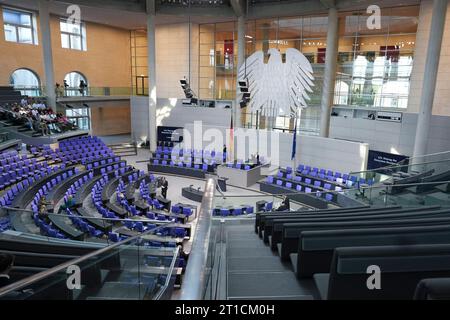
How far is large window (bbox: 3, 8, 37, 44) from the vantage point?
2104 centimetres

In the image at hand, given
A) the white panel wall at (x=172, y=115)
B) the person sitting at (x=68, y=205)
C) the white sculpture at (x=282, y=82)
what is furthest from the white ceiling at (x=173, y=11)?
the person sitting at (x=68, y=205)

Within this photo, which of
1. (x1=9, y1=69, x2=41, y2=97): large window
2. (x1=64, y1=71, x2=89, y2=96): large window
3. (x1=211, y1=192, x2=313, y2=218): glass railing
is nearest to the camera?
(x1=211, y1=192, x2=313, y2=218): glass railing

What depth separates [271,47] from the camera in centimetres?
2245

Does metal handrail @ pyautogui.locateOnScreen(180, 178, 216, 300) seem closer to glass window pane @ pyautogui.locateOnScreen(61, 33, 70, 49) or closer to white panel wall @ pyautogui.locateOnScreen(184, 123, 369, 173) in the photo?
white panel wall @ pyautogui.locateOnScreen(184, 123, 369, 173)

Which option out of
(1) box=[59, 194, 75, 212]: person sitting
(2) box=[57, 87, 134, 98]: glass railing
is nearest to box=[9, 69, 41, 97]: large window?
(2) box=[57, 87, 134, 98]: glass railing

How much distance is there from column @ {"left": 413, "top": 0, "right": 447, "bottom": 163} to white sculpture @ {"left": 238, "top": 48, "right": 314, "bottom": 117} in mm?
7575

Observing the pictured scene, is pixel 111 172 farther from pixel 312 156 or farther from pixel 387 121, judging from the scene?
pixel 387 121

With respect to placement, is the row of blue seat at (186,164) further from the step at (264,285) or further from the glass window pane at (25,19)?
the step at (264,285)

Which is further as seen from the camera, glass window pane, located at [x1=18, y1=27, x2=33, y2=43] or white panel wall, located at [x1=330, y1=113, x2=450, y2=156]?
glass window pane, located at [x1=18, y1=27, x2=33, y2=43]

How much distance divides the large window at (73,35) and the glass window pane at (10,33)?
354 centimetres

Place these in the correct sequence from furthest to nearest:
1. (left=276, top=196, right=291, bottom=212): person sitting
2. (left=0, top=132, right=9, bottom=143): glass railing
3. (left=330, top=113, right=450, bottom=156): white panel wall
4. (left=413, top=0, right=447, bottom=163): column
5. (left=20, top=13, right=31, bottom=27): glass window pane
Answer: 1. (left=20, top=13, right=31, bottom=27): glass window pane
2. (left=330, top=113, right=450, bottom=156): white panel wall
3. (left=0, top=132, right=9, bottom=143): glass railing
4. (left=413, top=0, right=447, bottom=163): column
5. (left=276, top=196, right=291, bottom=212): person sitting

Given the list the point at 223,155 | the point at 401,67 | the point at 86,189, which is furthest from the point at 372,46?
the point at 86,189

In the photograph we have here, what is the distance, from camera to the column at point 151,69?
2281 centimetres
